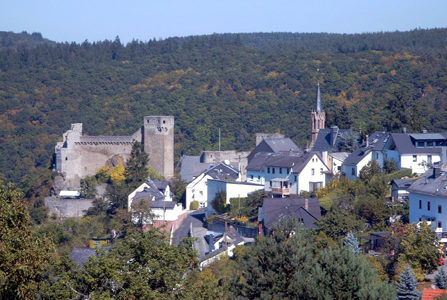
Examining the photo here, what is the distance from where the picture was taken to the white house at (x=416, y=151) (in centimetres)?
3469

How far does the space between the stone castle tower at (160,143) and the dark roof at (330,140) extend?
13.2 metres

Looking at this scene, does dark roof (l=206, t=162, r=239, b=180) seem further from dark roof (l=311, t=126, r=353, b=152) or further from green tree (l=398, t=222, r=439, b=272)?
green tree (l=398, t=222, r=439, b=272)

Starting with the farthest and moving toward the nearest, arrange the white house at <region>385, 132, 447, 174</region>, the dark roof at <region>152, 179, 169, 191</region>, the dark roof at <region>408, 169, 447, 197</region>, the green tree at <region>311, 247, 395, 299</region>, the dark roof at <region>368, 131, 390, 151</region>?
1. the dark roof at <region>152, 179, 169, 191</region>
2. the dark roof at <region>368, 131, 390, 151</region>
3. the white house at <region>385, 132, 447, 174</region>
4. the dark roof at <region>408, 169, 447, 197</region>
5. the green tree at <region>311, 247, 395, 299</region>

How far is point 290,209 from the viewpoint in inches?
1220

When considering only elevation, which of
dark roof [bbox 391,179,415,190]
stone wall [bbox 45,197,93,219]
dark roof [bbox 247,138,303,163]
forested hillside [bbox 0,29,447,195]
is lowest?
stone wall [bbox 45,197,93,219]

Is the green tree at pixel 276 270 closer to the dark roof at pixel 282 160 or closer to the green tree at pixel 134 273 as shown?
the green tree at pixel 134 273

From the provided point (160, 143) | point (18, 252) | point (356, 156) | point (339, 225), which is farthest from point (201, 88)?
point (18, 252)

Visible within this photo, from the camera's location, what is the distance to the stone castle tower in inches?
2079

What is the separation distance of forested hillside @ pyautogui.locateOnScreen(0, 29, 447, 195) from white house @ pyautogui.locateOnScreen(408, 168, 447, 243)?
28.6 m

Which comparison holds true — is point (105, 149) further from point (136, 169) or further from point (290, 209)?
point (290, 209)

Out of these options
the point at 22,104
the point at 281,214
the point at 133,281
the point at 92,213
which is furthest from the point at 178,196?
the point at 22,104

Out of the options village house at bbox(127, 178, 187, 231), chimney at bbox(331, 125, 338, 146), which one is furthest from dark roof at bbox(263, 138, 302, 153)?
village house at bbox(127, 178, 187, 231)

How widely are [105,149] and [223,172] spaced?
37.7ft

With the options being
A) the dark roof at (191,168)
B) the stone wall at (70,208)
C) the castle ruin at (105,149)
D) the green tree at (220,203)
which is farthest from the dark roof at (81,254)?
the castle ruin at (105,149)
